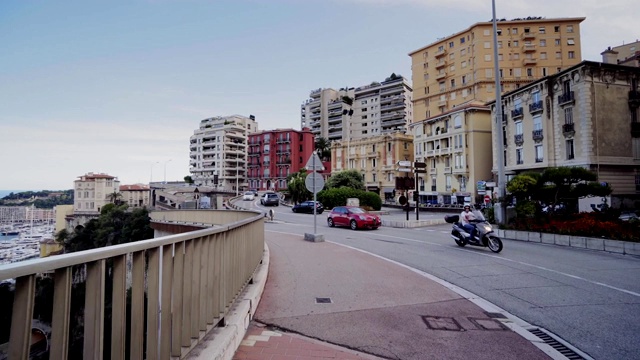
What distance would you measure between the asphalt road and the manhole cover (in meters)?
1.15

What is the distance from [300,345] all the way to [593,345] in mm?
3536

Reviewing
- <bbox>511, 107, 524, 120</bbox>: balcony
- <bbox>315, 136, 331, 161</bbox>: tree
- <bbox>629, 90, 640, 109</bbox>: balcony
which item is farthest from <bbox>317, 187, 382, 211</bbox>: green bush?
<bbox>315, 136, 331, 161</bbox>: tree

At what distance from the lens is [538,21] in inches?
2183

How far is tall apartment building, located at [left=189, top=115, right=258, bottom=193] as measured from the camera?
9525 cm

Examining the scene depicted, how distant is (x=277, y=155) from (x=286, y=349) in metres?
83.7

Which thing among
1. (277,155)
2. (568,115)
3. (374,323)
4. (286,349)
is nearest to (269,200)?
(568,115)

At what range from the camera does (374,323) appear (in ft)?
15.1

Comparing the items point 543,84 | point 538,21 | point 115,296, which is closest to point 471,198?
point 543,84

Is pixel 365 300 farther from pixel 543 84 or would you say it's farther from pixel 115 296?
pixel 543 84

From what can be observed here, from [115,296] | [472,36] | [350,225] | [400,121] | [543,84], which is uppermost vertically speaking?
[472,36]

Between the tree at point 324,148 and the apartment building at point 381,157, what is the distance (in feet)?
57.0

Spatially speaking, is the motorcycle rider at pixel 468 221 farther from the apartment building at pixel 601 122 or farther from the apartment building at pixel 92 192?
the apartment building at pixel 92 192

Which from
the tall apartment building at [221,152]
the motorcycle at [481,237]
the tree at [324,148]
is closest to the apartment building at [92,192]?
the tall apartment building at [221,152]

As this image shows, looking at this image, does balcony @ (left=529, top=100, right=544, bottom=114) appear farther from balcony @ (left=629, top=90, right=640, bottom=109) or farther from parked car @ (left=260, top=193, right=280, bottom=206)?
parked car @ (left=260, top=193, right=280, bottom=206)
